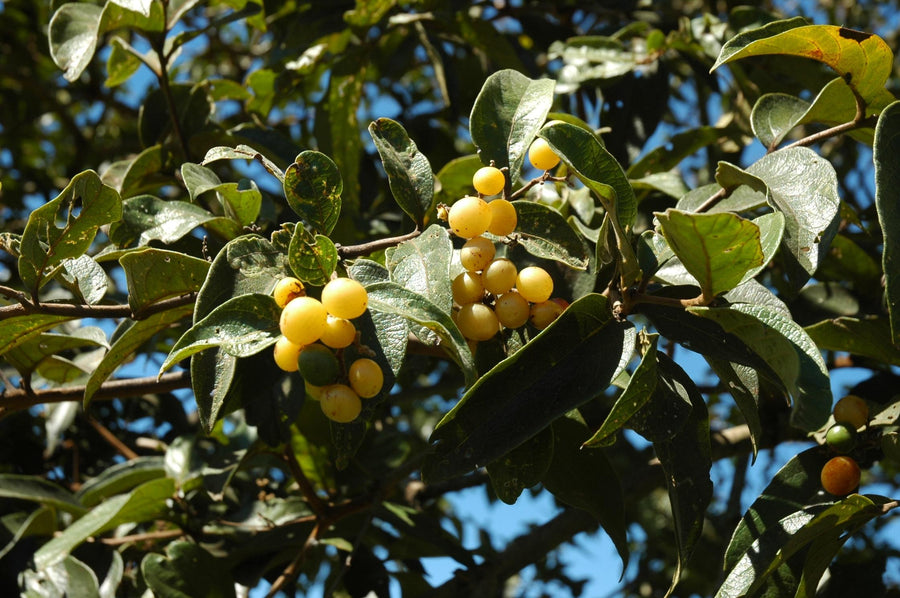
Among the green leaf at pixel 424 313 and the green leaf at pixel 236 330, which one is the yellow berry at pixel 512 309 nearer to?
the green leaf at pixel 424 313

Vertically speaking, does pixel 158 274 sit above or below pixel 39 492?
above

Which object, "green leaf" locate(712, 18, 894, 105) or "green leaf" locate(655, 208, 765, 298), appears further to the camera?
"green leaf" locate(712, 18, 894, 105)

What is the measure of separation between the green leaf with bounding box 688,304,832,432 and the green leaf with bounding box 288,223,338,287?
40 centimetres

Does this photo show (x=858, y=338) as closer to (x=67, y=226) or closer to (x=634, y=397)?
(x=634, y=397)

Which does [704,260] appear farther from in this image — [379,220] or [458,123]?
[458,123]

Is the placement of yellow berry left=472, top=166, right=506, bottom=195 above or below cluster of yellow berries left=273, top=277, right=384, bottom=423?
above

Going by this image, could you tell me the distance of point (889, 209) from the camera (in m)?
0.91

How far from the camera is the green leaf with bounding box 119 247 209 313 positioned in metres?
1.07

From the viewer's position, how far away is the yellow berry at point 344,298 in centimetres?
87

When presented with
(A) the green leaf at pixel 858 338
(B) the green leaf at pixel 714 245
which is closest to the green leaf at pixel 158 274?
(B) the green leaf at pixel 714 245

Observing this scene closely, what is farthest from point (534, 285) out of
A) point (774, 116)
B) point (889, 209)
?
point (774, 116)

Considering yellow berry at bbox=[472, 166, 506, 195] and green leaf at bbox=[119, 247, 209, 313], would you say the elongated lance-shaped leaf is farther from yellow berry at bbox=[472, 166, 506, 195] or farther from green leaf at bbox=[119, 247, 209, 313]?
green leaf at bbox=[119, 247, 209, 313]

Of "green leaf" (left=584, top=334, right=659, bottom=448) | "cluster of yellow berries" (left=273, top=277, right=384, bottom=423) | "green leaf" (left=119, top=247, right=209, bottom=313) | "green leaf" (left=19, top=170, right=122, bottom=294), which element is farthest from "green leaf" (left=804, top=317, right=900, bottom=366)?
"green leaf" (left=19, top=170, right=122, bottom=294)

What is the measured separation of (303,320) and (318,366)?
5 centimetres
